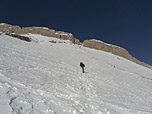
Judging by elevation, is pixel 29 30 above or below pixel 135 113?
above

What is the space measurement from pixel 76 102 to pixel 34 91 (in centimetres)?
207

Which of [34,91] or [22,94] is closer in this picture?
[22,94]

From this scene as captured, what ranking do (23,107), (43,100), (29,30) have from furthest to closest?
1. (29,30)
2. (43,100)
3. (23,107)

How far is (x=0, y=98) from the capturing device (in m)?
4.27

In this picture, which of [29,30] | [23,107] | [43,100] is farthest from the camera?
[29,30]

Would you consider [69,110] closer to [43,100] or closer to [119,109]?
[43,100]

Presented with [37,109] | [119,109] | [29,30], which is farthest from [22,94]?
[29,30]

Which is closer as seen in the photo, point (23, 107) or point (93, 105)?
point (23, 107)

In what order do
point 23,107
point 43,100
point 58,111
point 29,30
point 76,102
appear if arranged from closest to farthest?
point 23,107, point 58,111, point 43,100, point 76,102, point 29,30

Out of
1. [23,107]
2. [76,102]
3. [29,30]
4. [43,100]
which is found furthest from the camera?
[29,30]

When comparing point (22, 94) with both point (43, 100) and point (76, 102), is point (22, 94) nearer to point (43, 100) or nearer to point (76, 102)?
point (43, 100)

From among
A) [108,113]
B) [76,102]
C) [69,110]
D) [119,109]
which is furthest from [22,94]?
[119,109]

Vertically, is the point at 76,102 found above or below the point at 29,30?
below

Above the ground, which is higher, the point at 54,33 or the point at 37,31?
the point at 54,33
